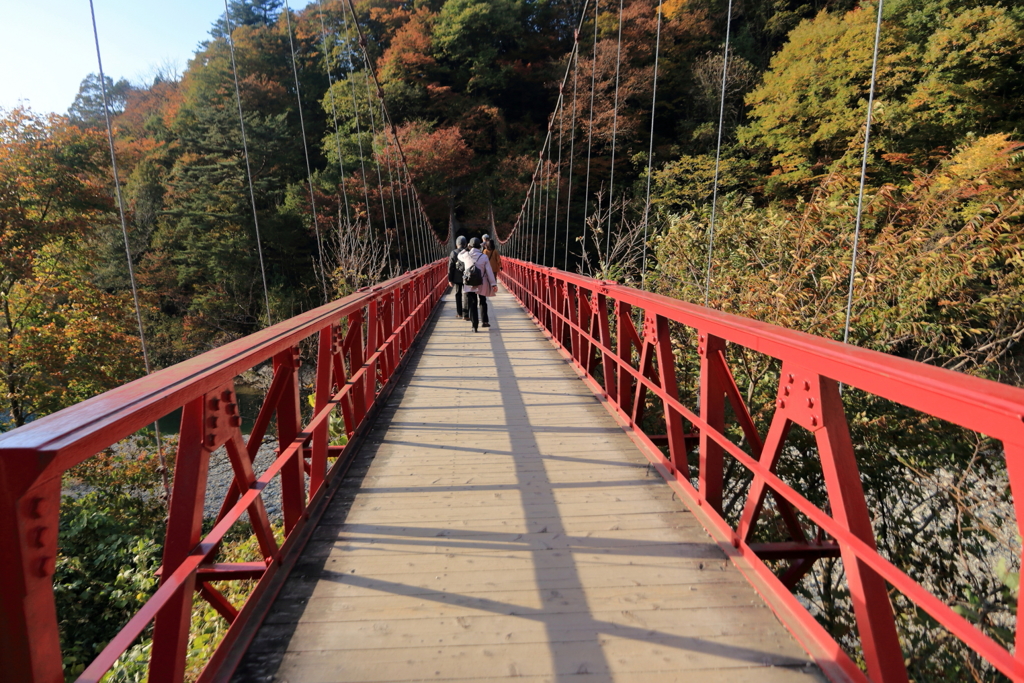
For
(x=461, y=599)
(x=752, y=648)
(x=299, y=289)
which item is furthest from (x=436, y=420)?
(x=299, y=289)

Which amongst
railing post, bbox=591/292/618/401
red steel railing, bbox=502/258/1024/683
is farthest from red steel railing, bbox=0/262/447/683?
railing post, bbox=591/292/618/401

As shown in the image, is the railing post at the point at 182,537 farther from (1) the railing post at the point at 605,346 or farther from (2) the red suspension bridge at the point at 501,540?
(1) the railing post at the point at 605,346

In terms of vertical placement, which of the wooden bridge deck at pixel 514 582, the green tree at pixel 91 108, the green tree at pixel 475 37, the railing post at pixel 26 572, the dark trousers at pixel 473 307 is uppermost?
the green tree at pixel 475 37

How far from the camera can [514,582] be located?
189cm

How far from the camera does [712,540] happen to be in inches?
83.4

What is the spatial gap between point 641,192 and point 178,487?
969 inches

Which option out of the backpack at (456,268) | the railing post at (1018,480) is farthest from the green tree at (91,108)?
the railing post at (1018,480)

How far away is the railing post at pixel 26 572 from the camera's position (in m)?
0.87

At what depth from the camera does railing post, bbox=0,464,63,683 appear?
34.4 inches

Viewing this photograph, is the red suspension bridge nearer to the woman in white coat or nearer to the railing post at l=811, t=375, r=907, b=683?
the railing post at l=811, t=375, r=907, b=683

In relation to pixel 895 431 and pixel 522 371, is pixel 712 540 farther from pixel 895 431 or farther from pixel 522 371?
pixel 522 371

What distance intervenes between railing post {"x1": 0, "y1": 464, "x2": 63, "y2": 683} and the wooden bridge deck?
0.67 meters

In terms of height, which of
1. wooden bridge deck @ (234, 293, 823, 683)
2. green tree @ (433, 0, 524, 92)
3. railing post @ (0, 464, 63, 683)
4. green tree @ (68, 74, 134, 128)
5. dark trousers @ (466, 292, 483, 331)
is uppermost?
green tree @ (433, 0, 524, 92)

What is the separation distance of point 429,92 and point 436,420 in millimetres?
31049
